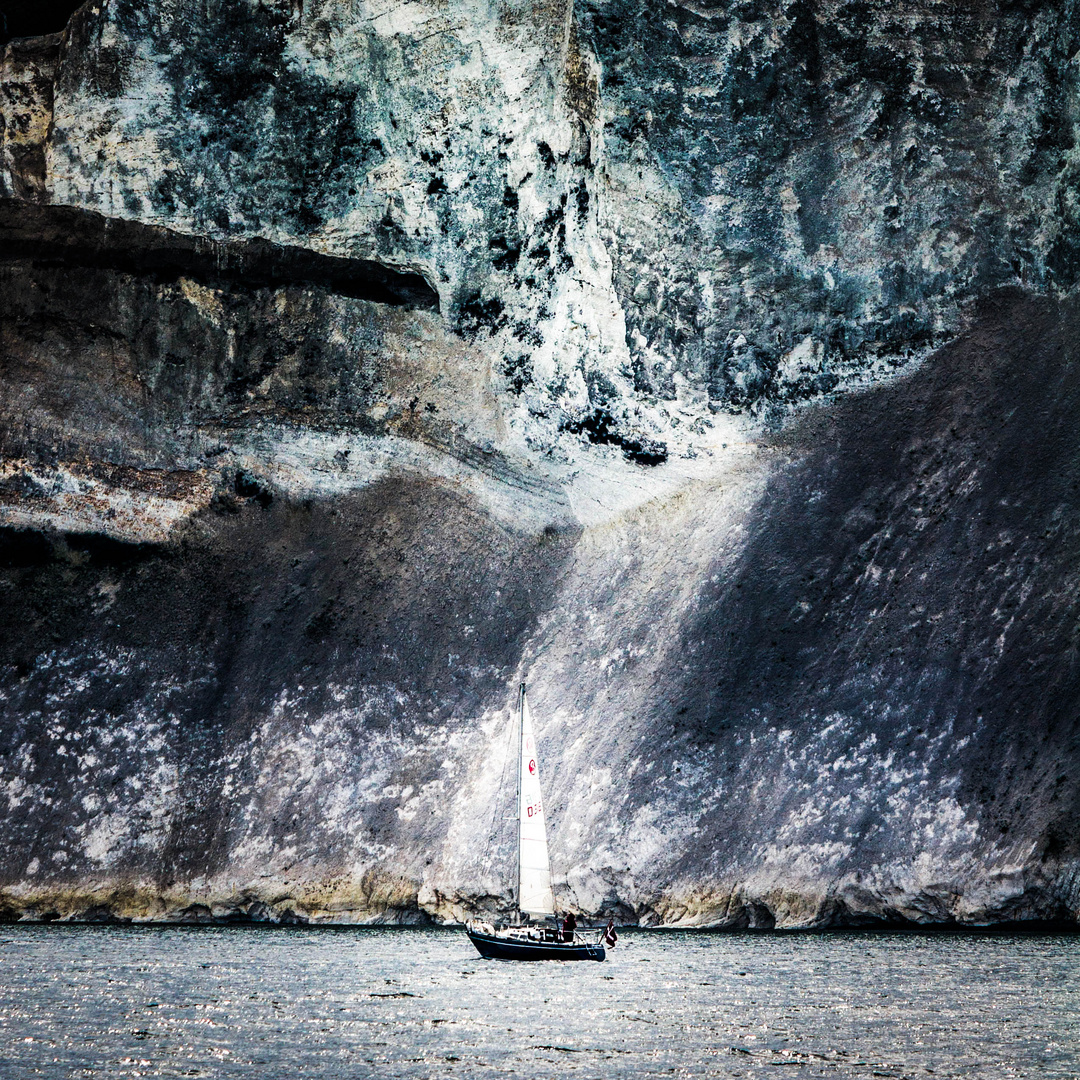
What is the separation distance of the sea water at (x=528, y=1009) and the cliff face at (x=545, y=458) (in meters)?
4.82

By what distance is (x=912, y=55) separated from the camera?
2096 inches

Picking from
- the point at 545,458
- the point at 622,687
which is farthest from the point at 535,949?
the point at 545,458

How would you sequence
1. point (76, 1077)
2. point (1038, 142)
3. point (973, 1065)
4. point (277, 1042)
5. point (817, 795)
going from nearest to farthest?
point (76, 1077)
point (973, 1065)
point (277, 1042)
point (817, 795)
point (1038, 142)

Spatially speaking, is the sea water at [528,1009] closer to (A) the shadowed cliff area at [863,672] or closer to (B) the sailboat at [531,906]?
(B) the sailboat at [531,906]

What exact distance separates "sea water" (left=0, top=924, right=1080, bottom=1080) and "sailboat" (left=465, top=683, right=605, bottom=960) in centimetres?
53

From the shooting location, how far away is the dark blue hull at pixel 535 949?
39000 mm

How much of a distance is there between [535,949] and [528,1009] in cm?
696

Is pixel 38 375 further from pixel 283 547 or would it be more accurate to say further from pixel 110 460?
pixel 283 547

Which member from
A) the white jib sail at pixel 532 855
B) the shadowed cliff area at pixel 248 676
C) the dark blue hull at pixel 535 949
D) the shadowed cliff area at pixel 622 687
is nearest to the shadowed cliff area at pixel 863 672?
the shadowed cliff area at pixel 622 687

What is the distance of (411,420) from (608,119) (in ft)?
40.2

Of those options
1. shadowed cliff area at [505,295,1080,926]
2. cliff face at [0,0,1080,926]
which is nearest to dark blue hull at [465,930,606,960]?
cliff face at [0,0,1080,926]

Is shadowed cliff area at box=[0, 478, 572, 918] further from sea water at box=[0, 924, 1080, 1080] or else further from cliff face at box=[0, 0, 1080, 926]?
sea water at box=[0, 924, 1080, 1080]

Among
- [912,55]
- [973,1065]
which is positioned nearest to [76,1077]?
[973,1065]

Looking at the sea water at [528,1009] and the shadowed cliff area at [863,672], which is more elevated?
the shadowed cliff area at [863,672]
